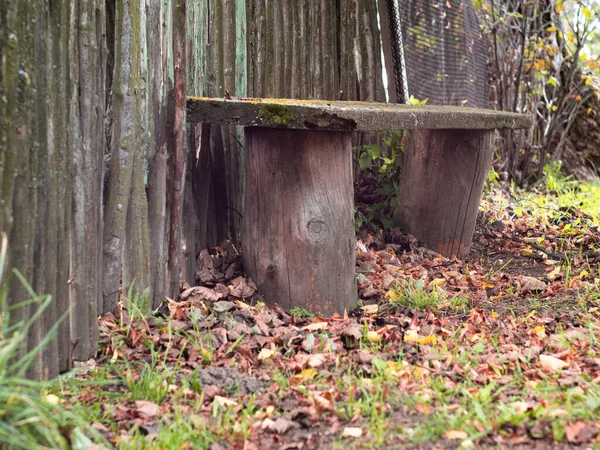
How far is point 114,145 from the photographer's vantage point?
2.84 meters

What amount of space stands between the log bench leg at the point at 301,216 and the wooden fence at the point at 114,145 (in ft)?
1.15

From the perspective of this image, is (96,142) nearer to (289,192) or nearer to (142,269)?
(142,269)

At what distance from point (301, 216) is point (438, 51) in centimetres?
326

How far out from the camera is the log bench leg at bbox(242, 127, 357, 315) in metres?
3.34

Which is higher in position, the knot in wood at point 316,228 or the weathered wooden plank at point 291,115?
the weathered wooden plank at point 291,115

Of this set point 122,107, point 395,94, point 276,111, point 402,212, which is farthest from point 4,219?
point 395,94

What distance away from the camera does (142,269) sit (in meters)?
3.02

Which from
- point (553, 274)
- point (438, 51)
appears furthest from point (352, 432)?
point (438, 51)

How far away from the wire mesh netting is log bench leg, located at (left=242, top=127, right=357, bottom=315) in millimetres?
2128

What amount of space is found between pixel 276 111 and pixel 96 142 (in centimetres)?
83

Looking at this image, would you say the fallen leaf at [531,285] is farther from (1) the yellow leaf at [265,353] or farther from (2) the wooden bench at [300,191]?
(1) the yellow leaf at [265,353]

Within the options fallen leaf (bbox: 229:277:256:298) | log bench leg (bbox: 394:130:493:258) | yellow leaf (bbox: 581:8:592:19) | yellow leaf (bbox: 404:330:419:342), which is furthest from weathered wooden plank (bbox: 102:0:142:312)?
yellow leaf (bbox: 581:8:592:19)

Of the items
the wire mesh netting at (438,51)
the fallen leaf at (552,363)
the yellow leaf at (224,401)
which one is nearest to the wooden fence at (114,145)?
the yellow leaf at (224,401)

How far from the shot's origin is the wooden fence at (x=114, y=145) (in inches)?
87.7
